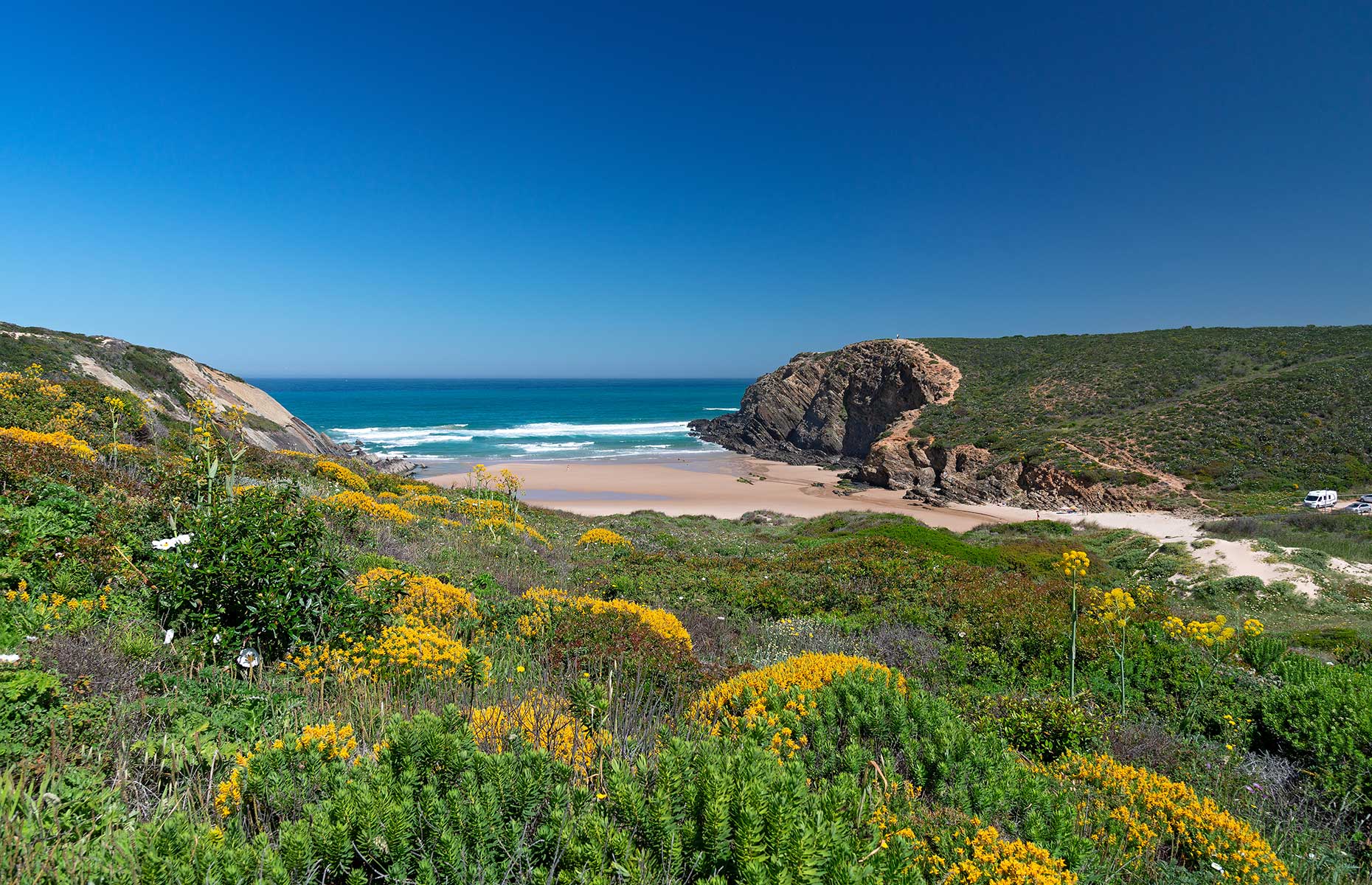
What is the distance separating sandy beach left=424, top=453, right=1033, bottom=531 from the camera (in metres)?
30.4

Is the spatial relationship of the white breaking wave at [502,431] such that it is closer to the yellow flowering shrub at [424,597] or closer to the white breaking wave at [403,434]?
the white breaking wave at [403,434]

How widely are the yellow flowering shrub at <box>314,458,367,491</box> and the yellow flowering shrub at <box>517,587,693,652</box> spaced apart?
36.1ft

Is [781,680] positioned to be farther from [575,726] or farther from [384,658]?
[384,658]

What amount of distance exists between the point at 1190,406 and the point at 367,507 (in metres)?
44.6

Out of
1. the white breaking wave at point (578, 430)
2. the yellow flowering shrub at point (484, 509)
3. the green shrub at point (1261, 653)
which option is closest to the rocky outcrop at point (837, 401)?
the white breaking wave at point (578, 430)

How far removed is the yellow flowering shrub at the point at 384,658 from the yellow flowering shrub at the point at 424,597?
38.3 inches

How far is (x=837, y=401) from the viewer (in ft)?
187

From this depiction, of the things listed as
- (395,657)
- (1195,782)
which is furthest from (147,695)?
(1195,782)

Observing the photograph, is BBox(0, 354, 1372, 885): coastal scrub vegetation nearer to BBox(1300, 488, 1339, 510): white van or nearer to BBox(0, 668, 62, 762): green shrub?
BBox(0, 668, 62, 762): green shrub

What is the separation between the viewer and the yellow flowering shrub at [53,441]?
8.06 meters

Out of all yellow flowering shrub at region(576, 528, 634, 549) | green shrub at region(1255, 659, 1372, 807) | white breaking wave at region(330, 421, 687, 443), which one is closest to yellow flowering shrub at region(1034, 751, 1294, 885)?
green shrub at region(1255, 659, 1372, 807)

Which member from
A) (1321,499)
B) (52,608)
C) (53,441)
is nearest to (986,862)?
(52,608)

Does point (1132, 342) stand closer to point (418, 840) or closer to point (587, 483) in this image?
point (587, 483)

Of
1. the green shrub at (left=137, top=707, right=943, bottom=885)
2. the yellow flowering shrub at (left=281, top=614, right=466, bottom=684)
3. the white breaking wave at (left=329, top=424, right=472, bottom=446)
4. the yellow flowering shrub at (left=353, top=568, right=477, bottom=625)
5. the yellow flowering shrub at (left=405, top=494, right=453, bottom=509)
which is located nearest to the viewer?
the green shrub at (left=137, top=707, right=943, bottom=885)
